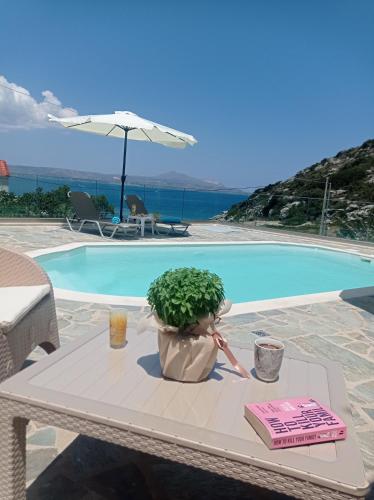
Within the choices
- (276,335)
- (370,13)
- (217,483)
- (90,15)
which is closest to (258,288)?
(276,335)

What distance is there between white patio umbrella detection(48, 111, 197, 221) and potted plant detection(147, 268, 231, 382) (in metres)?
7.92

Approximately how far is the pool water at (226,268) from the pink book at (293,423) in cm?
425

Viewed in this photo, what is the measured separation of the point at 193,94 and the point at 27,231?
82.0 ft

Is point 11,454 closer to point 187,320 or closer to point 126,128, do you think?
point 187,320

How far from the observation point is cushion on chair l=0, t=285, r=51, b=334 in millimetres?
2014

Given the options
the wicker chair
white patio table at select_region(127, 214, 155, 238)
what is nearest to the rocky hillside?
white patio table at select_region(127, 214, 155, 238)

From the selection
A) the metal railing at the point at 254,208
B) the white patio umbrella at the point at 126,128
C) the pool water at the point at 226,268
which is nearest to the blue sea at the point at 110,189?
the metal railing at the point at 254,208

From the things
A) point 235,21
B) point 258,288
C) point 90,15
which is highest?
point 235,21

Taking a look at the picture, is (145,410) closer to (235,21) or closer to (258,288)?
(258,288)

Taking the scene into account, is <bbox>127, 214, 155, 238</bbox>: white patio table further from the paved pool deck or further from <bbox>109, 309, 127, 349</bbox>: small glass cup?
<bbox>109, 309, 127, 349</bbox>: small glass cup

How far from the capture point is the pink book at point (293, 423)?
1.18 meters

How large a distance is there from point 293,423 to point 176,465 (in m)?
0.94

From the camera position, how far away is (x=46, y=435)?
2029 millimetres

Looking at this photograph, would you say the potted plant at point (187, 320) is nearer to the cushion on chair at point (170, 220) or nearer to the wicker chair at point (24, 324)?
the wicker chair at point (24, 324)
